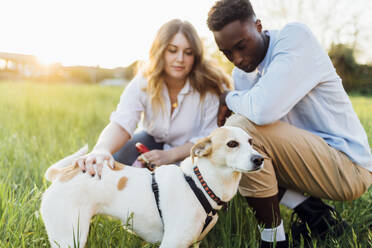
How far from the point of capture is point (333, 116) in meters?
1.98

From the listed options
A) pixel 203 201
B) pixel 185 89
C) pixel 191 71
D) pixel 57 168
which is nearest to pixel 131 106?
pixel 185 89

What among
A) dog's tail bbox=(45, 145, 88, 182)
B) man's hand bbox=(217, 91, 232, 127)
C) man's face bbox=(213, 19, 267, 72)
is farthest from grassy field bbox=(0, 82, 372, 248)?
man's face bbox=(213, 19, 267, 72)

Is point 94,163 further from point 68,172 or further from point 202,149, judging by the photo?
point 202,149

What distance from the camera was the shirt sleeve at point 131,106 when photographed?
2574 millimetres

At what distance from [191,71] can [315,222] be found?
5.69 feet

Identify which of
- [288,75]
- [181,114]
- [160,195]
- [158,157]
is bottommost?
[158,157]

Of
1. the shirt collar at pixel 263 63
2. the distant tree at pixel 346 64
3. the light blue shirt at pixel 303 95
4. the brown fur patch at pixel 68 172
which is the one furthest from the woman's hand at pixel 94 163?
the distant tree at pixel 346 64

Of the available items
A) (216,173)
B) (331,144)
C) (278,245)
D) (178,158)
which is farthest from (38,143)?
(331,144)

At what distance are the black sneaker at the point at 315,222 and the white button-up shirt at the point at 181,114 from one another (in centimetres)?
Result: 111

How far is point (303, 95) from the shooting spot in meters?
1.83

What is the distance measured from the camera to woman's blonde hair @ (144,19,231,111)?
2705 mm

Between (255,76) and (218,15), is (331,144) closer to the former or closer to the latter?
(255,76)

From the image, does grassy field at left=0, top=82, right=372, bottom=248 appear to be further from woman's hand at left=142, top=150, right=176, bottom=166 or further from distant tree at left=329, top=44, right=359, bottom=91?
distant tree at left=329, top=44, right=359, bottom=91

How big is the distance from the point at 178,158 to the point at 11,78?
566 inches
